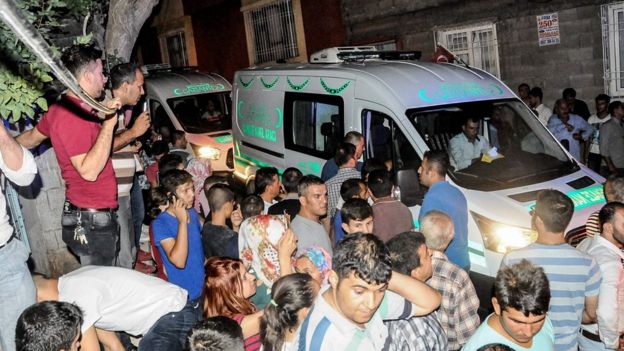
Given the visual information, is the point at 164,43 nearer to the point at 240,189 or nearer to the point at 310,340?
the point at 240,189

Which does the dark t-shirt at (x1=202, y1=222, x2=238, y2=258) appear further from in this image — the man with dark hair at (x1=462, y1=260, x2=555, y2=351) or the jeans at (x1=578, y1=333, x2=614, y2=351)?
the jeans at (x1=578, y1=333, x2=614, y2=351)

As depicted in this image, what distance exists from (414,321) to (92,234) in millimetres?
2504

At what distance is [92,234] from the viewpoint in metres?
4.27

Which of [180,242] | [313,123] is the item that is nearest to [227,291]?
[180,242]

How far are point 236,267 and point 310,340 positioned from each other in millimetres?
1162

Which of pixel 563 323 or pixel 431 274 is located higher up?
pixel 431 274

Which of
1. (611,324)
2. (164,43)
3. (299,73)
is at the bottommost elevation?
(611,324)

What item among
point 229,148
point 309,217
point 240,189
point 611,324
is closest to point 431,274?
point 611,324

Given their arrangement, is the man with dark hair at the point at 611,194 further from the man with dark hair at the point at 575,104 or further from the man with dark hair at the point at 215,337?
the man with dark hair at the point at 575,104

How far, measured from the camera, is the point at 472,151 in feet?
20.7

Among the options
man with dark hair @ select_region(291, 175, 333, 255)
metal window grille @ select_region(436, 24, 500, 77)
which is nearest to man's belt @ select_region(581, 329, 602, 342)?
man with dark hair @ select_region(291, 175, 333, 255)

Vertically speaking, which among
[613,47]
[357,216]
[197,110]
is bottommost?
[357,216]

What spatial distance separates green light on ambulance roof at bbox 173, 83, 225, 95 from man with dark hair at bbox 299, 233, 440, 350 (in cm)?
1042

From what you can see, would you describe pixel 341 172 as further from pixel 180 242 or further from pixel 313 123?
pixel 180 242
